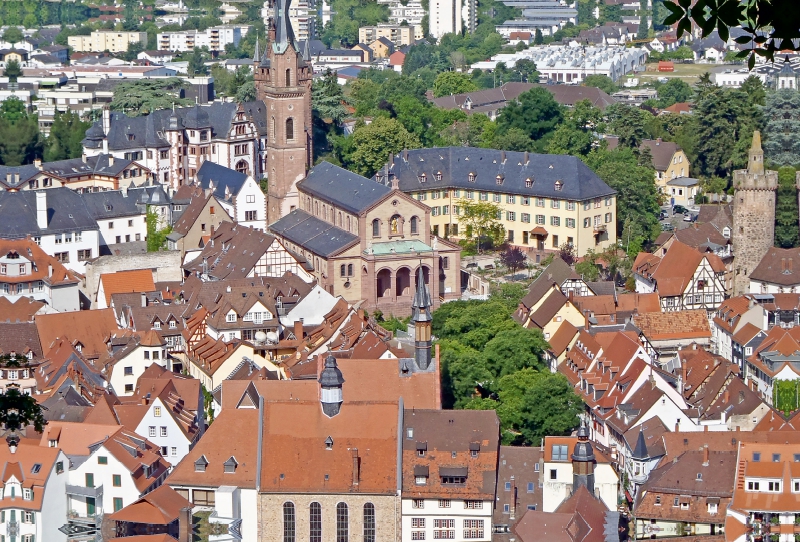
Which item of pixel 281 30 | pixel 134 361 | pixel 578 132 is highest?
pixel 281 30

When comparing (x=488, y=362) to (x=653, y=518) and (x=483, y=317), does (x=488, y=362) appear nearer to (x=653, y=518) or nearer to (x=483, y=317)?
(x=483, y=317)

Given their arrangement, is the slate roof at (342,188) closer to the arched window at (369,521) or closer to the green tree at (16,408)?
the arched window at (369,521)

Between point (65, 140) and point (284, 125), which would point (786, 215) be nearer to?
point (284, 125)

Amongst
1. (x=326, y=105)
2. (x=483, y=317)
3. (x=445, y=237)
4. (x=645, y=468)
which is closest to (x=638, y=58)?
(x=326, y=105)

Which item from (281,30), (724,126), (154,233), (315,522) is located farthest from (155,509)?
(724,126)

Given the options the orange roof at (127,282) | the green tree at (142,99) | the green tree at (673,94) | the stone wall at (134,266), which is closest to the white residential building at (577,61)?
the green tree at (673,94)
